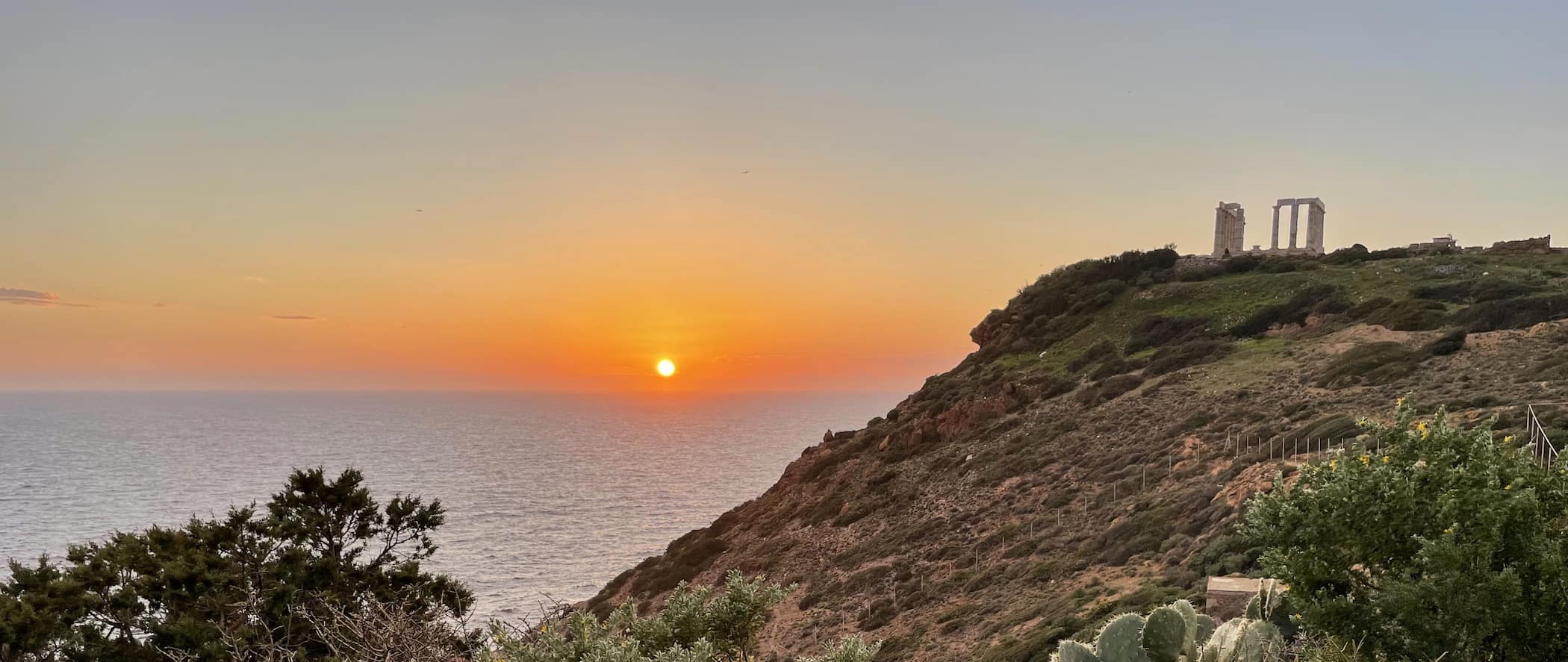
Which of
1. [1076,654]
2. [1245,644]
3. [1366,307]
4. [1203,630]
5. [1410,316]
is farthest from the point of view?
[1366,307]

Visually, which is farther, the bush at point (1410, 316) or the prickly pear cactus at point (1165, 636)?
the bush at point (1410, 316)

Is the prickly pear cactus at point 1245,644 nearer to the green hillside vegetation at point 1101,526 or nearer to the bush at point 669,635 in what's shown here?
the green hillside vegetation at point 1101,526

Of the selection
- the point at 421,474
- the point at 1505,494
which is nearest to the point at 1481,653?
the point at 1505,494

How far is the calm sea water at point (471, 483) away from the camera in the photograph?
167ft

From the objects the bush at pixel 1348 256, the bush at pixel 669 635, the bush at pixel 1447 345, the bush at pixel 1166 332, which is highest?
the bush at pixel 1348 256

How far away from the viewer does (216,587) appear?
60.5ft

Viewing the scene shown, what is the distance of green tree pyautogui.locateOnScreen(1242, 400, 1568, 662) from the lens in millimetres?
6234

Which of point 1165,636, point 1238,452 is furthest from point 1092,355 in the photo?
point 1165,636

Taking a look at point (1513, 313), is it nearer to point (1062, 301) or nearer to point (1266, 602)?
point (1062, 301)

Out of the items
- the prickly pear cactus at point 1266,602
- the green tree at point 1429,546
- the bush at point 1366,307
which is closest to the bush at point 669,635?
the prickly pear cactus at point 1266,602

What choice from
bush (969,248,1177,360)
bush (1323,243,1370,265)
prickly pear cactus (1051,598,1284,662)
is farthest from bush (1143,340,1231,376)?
prickly pear cactus (1051,598,1284,662)

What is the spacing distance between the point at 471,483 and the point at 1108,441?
73.3 metres

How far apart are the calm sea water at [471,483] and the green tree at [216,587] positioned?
4.08 metres

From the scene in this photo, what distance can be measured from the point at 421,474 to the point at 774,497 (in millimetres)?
67030
